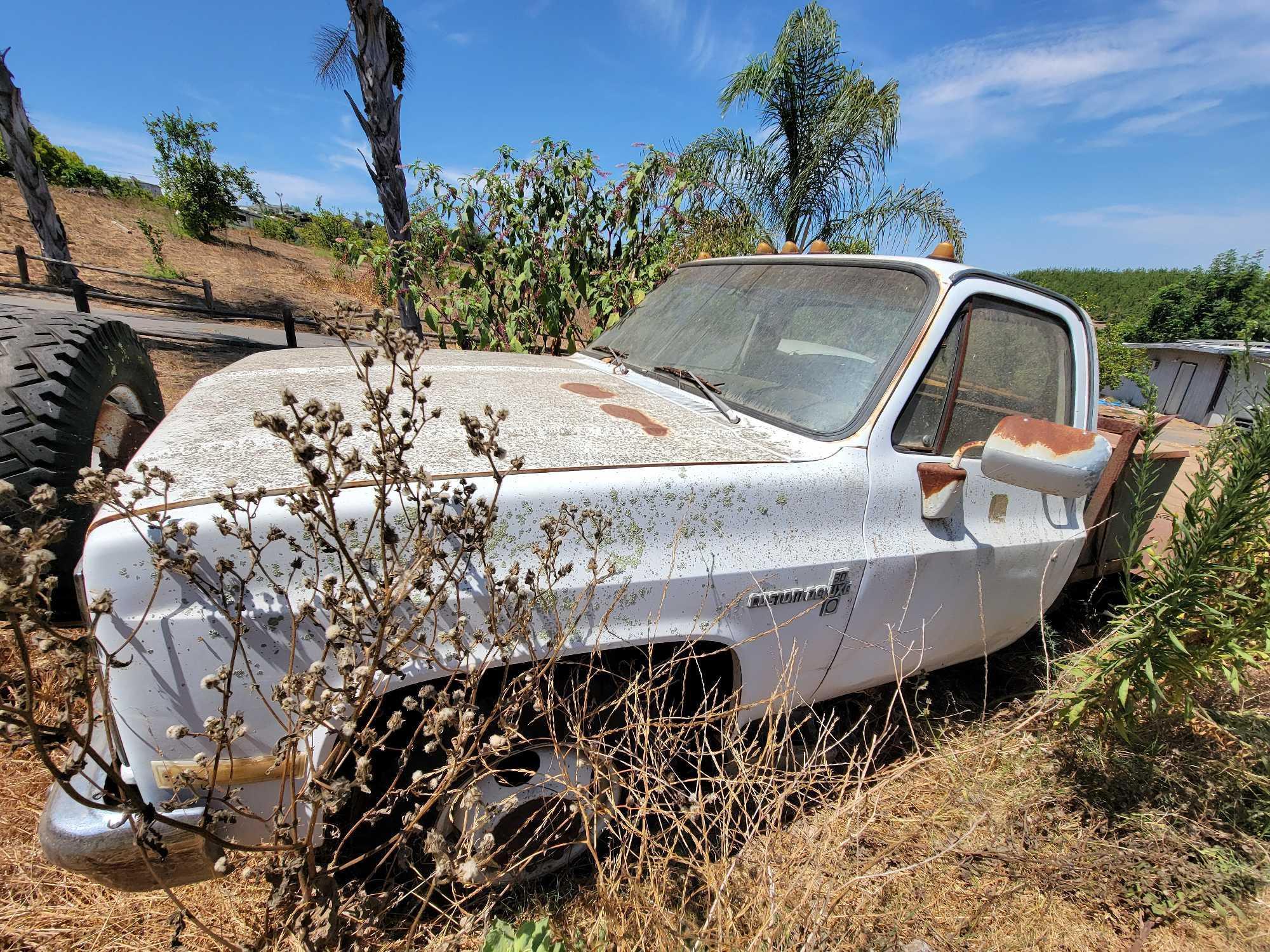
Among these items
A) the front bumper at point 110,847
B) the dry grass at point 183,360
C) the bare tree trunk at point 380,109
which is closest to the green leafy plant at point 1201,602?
the front bumper at point 110,847

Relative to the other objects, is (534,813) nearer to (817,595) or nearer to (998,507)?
(817,595)

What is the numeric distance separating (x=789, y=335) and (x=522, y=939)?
2.04 m

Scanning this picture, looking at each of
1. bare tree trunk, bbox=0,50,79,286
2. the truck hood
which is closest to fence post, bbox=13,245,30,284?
bare tree trunk, bbox=0,50,79,286

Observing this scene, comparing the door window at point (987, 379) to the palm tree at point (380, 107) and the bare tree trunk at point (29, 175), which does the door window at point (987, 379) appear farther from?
the bare tree trunk at point (29, 175)

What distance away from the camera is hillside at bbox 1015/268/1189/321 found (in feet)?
103

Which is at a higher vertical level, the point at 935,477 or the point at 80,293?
the point at 935,477

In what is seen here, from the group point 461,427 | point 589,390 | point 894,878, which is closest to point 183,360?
point 589,390

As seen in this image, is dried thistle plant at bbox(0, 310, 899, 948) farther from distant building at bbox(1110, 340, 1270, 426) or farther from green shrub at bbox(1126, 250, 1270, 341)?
green shrub at bbox(1126, 250, 1270, 341)

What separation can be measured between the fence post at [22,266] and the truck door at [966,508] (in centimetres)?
1745

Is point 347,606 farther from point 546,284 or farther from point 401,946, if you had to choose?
point 546,284

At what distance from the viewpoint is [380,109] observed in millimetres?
6730

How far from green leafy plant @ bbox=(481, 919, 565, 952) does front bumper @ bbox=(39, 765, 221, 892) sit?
0.64 metres

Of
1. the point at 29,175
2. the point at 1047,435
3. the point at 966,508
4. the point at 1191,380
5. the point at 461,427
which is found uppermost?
the point at 29,175

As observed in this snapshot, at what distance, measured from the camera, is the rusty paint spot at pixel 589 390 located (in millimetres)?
2312
